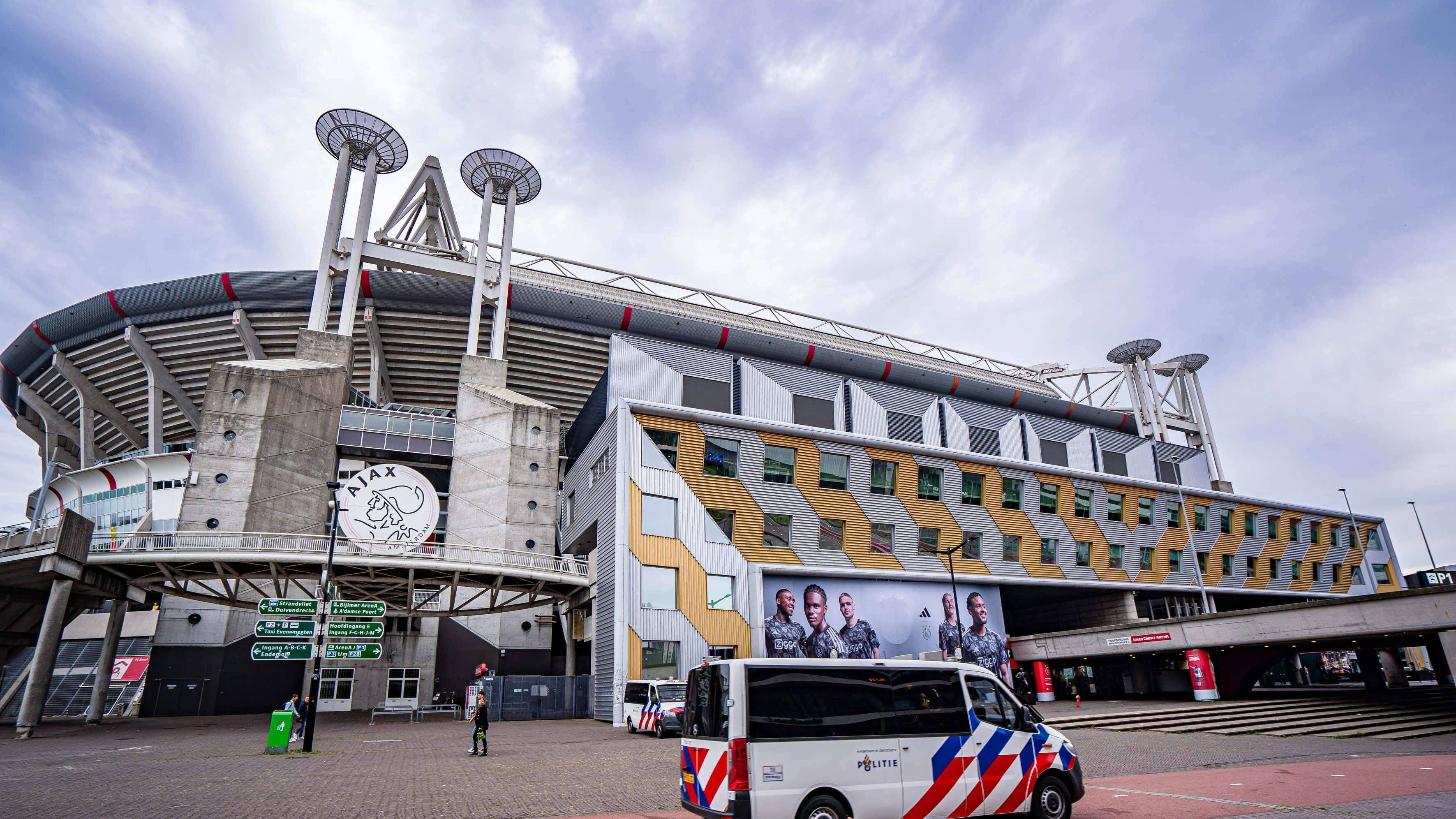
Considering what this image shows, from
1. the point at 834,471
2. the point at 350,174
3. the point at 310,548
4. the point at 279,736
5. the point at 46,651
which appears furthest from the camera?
the point at 350,174

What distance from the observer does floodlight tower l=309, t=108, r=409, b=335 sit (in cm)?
4512

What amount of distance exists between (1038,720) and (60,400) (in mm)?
68995

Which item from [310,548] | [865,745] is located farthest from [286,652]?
[310,548]

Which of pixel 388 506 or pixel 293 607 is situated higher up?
pixel 388 506

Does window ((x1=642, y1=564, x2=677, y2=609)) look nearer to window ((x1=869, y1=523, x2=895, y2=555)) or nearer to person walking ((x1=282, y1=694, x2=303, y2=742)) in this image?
window ((x1=869, y1=523, x2=895, y2=555))

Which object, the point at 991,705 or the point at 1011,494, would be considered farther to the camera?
the point at 1011,494

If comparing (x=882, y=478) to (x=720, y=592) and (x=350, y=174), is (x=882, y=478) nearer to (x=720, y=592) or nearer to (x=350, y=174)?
(x=720, y=592)

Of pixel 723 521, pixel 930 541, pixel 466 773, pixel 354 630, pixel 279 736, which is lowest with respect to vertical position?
pixel 466 773

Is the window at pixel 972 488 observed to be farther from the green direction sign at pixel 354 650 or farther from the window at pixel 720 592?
the green direction sign at pixel 354 650

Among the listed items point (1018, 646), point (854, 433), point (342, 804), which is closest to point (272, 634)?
point (342, 804)

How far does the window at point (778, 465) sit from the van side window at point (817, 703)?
26.6 metres

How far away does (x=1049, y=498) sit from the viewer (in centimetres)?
4431

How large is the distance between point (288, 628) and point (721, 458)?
1959 centimetres

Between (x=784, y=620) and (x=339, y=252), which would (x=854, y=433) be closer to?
(x=784, y=620)
